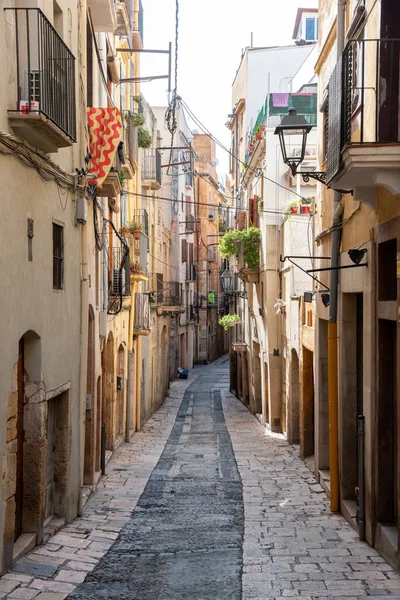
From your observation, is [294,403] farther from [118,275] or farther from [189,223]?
[189,223]

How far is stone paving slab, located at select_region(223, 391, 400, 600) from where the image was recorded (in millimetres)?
8938

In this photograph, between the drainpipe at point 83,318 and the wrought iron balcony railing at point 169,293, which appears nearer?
the drainpipe at point 83,318

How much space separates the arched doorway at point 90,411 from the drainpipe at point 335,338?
4525 millimetres

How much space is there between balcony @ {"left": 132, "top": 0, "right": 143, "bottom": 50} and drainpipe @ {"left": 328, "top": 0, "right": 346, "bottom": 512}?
629 inches

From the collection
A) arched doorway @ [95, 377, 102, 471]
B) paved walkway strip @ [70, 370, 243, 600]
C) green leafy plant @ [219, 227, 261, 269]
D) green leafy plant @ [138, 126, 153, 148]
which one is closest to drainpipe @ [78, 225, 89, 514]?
paved walkway strip @ [70, 370, 243, 600]

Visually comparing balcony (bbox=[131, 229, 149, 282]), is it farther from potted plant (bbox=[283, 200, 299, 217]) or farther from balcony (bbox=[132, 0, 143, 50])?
balcony (bbox=[132, 0, 143, 50])

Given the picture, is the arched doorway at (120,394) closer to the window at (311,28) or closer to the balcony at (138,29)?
the balcony at (138,29)

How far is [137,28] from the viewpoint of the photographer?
2866cm

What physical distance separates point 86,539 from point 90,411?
440 centimetres

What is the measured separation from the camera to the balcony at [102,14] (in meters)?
16.0

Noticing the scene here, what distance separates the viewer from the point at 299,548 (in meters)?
10.8

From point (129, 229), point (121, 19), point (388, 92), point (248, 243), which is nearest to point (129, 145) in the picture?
point (129, 229)

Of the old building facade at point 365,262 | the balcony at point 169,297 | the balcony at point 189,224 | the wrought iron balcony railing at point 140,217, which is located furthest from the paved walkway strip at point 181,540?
the balcony at point 189,224

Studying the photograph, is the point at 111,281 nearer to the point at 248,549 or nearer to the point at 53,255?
the point at 53,255
